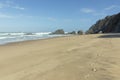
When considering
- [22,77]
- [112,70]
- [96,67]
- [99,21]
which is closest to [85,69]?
[96,67]

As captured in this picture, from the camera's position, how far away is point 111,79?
501 cm

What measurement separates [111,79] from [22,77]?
238 cm

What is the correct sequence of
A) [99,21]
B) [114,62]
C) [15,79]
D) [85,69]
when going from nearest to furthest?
[15,79] < [85,69] < [114,62] < [99,21]

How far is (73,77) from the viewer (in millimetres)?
5430

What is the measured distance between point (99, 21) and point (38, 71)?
252 feet

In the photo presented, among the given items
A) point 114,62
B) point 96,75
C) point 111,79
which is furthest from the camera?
point 114,62

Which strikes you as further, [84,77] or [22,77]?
[22,77]

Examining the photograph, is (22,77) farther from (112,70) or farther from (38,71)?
(112,70)

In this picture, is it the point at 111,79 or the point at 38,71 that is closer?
the point at 111,79

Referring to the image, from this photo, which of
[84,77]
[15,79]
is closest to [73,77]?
[84,77]

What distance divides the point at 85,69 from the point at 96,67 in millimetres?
373

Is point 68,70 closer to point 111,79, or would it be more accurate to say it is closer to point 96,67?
point 96,67

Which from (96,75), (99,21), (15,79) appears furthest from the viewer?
(99,21)

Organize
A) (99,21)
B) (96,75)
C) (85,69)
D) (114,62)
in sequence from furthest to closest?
(99,21) → (114,62) → (85,69) → (96,75)
